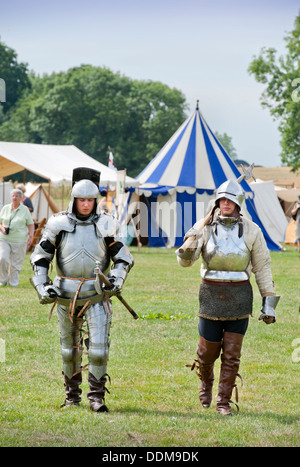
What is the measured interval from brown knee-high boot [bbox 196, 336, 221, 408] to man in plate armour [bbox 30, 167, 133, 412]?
691mm

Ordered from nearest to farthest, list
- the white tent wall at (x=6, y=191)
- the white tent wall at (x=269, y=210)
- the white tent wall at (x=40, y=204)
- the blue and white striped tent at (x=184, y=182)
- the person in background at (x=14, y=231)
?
the person in background at (x=14, y=231) < the white tent wall at (x=6, y=191) < the blue and white striped tent at (x=184, y=182) < the white tent wall at (x=40, y=204) < the white tent wall at (x=269, y=210)

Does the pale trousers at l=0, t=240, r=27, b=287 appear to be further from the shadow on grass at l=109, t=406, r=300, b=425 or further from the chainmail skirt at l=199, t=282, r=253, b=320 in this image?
the chainmail skirt at l=199, t=282, r=253, b=320

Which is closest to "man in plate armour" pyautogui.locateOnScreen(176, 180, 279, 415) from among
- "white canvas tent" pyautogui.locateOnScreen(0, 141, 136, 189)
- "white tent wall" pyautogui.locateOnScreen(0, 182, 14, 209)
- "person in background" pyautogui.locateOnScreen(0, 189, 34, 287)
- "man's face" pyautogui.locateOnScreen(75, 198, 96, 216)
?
"man's face" pyautogui.locateOnScreen(75, 198, 96, 216)

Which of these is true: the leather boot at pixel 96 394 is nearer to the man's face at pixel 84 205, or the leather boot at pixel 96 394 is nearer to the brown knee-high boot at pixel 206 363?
the brown knee-high boot at pixel 206 363

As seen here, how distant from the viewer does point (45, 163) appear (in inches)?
837

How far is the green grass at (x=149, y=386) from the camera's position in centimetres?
471

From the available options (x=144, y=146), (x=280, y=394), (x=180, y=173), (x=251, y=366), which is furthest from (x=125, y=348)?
(x=144, y=146)

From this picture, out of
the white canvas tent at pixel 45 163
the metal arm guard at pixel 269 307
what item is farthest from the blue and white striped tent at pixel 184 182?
the metal arm guard at pixel 269 307

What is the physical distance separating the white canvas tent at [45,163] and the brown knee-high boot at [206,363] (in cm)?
1440

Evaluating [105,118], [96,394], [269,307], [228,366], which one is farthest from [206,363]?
[105,118]

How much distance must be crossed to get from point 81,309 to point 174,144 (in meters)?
16.8

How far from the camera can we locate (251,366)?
6922mm

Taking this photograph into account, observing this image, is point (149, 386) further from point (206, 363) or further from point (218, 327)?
point (218, 327)
